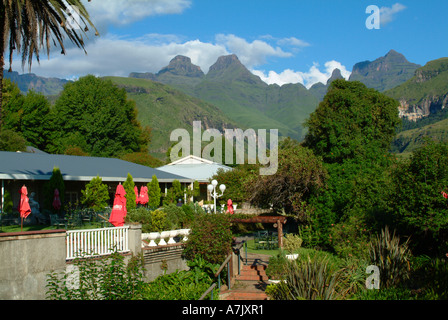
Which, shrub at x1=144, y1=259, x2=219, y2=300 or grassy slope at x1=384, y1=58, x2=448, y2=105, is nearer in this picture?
shrub at x1=144, y1=259, x2=219, y2=300

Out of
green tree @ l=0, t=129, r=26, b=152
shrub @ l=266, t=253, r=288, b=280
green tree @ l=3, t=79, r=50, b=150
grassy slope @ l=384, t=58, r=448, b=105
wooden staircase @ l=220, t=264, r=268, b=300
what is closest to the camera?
shrub @ l=266, t=253, r=288, b=280

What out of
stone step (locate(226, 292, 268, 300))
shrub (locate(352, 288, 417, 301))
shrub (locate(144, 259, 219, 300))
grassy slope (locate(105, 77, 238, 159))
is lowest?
stone step (locate(226, 292, 268, 300))

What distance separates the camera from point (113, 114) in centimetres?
5706

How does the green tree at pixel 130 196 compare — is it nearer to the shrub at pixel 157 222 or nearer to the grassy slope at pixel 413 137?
the shrub at pixel 157 222

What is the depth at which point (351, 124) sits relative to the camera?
21984mm

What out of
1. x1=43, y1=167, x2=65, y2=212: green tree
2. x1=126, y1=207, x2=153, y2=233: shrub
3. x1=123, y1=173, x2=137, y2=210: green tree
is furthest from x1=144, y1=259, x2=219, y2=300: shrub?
x1=123, y1=173, x2=137, y2=210: green tree

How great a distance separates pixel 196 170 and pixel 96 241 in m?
29.2

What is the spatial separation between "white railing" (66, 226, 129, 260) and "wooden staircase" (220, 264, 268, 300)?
3735 millimetres

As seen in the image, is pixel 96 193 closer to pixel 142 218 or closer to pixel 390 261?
→ pixel 142 218

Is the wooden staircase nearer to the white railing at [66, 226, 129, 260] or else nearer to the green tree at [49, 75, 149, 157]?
the white railing at [66, 226, 129, 260]

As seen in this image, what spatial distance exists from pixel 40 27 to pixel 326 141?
15143 millimetres

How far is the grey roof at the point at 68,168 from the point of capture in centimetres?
2225

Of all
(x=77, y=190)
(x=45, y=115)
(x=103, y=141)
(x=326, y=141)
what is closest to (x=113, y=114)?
(x=103, y=141)

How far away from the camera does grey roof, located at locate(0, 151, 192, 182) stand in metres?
22.2
